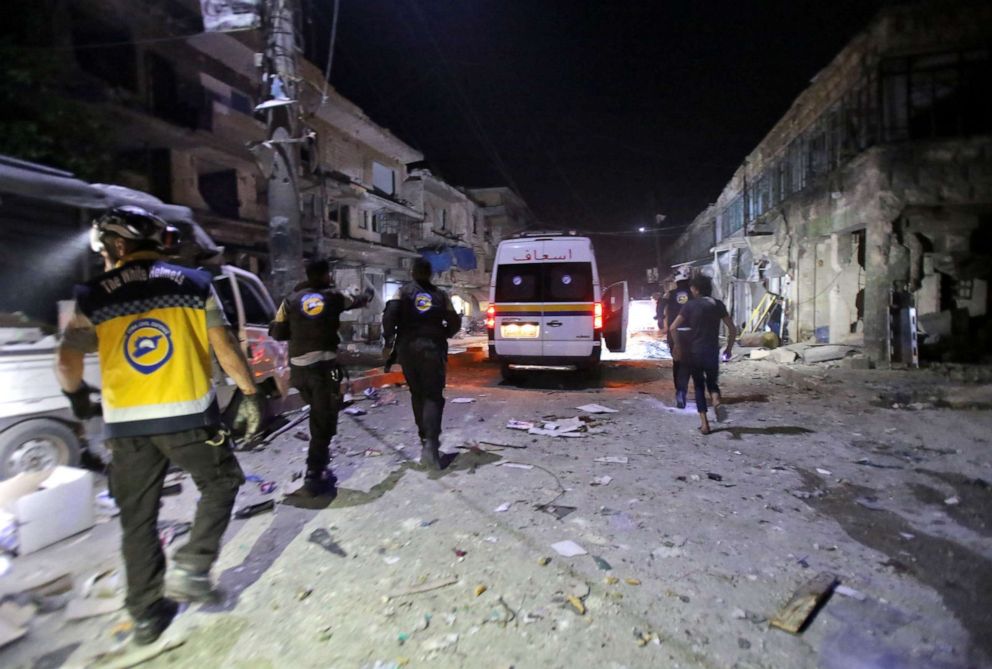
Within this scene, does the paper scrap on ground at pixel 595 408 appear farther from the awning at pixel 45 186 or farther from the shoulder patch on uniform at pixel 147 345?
the awning at pixel 45 186

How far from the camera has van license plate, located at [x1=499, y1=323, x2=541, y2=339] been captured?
955 centimetres

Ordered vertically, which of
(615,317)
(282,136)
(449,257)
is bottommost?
(615,317)

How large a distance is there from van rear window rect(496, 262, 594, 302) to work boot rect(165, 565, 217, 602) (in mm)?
7439

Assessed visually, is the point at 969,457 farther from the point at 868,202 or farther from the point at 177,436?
the point at 868,202

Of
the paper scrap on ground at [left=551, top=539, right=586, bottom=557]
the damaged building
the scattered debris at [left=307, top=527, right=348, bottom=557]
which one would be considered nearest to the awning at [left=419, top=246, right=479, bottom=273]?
the damaged building

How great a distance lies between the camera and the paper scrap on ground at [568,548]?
3.31 meters

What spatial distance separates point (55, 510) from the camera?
3592mm

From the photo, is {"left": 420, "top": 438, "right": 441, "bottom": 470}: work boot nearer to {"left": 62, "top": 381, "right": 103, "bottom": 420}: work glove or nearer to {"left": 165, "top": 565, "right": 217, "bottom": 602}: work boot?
{"left": 165, "top": 565, "right": 217, "bottom": 602}: work boot

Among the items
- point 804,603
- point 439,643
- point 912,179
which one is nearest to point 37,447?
point 439,643

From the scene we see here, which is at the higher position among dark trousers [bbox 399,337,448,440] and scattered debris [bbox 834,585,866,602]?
dark trousers [bbox 399,337,448,440]

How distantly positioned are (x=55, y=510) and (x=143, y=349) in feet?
6.40

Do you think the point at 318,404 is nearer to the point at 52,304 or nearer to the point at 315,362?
the point at 315,362

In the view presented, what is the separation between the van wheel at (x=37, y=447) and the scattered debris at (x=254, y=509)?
1.76m

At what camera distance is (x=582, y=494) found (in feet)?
14.2
